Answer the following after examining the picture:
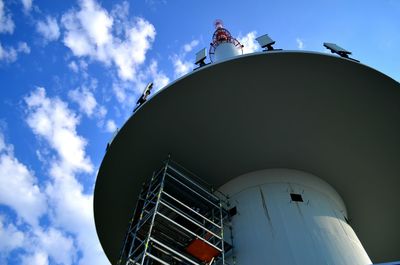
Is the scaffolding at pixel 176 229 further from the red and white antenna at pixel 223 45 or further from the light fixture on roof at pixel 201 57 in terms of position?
the red and white antenna at pixel 223 45

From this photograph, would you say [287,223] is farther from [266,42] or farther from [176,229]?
[266,42]

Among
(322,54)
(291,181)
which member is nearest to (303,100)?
(322,54)

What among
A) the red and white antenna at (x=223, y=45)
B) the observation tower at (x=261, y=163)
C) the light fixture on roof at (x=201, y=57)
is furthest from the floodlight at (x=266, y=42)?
the red and white antenna at (x=223, y=45)

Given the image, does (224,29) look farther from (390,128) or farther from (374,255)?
(374,255)

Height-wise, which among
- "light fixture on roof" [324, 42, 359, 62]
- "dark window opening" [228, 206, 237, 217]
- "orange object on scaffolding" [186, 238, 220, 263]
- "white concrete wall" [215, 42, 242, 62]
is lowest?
"orange object on scaffolding" [186, 238, 220, 263]

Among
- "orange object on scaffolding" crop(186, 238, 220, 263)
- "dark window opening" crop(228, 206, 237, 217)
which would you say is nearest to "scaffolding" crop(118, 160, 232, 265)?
"orange object on scaffolding" crop(186, 238, 220, 263)

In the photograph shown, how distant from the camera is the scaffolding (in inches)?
325

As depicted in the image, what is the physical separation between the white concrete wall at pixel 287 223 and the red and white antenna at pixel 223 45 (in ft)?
20.3

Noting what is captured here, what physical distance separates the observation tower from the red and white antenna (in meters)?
4.77

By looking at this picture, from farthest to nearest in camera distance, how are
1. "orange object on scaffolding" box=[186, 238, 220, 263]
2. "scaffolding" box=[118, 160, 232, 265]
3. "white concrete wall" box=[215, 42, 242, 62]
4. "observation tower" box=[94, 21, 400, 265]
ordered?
"white concrete wall" box=[215, 42, 242, 62] < "observation tower" box=[94, 21, 400, 265] < "orange object on scaffolding" box=[186, 238, 220, 263] < "scaffolding" box=[118, 160, 232, 265]

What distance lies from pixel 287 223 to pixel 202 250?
2357 mm

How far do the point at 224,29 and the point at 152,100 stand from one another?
9.15m

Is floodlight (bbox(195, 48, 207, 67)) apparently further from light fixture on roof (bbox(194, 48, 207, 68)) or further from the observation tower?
the observation tower

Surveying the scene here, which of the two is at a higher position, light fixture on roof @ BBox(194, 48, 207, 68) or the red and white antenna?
the red and white antenna
